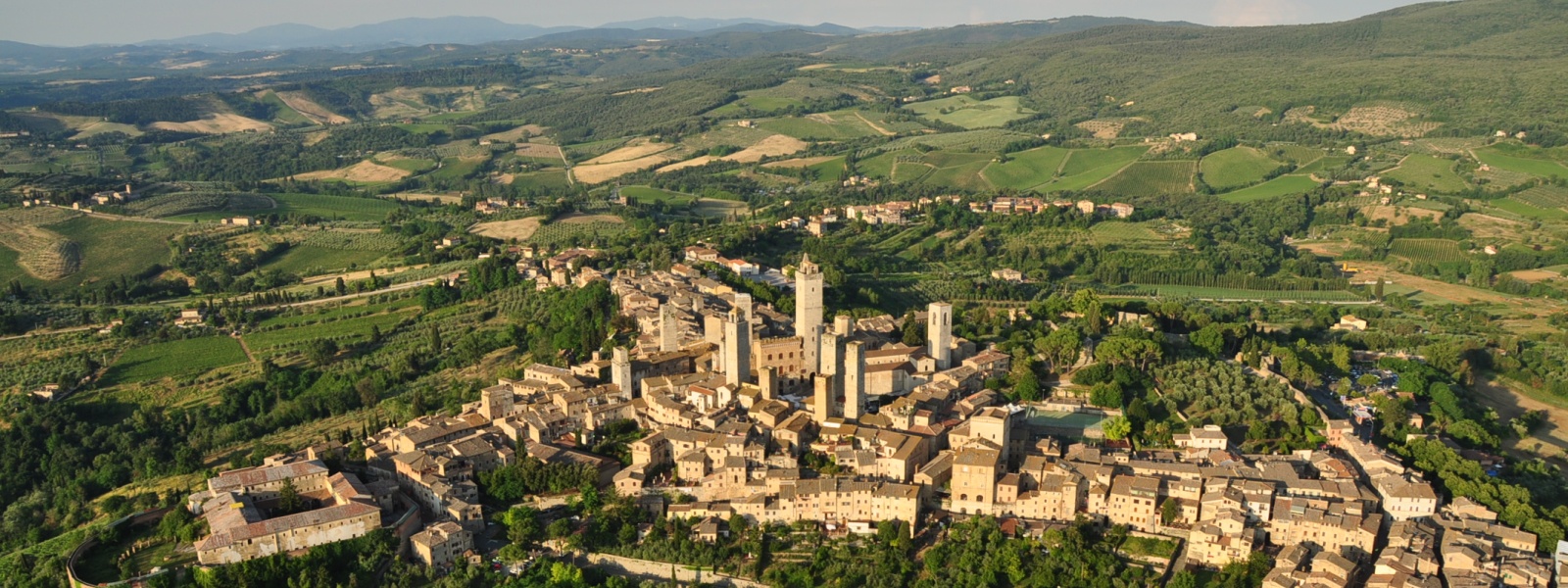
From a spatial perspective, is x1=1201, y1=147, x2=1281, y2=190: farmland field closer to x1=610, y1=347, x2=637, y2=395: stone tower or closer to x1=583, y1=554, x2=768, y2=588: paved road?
x1=610, y1=347, x2=637, y2=395: stone tower

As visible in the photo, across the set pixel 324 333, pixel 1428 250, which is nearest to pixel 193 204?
pixel 324 333

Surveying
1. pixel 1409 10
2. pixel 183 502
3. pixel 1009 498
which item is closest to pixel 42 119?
pixel 183 502

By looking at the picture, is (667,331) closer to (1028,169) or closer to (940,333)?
(940,333)

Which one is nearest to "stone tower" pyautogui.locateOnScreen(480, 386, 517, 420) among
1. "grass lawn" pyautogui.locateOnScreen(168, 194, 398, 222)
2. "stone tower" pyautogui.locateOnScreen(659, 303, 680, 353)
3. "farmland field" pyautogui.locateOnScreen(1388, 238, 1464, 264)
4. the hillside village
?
the hillside village

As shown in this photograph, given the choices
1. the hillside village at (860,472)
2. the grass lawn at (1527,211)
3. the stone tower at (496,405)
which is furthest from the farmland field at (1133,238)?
the stone tower at (496,405)

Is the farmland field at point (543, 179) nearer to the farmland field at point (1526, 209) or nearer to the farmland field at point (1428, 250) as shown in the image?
the farmland field at point (1428, 250)
